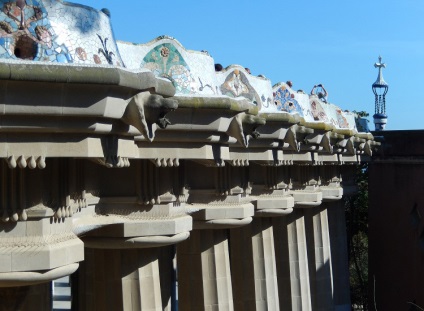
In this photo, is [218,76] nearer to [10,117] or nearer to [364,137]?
[10,117]

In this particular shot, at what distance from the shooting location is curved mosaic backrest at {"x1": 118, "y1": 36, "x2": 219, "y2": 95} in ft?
50.2

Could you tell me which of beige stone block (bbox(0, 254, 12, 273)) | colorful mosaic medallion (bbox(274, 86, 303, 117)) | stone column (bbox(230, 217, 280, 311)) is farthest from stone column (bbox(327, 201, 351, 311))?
beige stone block (bbox(0, 254, 12, 273))

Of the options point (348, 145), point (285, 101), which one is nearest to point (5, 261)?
point (285, 101)

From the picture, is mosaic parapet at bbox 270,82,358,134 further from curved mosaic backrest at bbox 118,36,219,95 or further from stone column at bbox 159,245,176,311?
curved mosaic backrest at bbox 118,36,219,95

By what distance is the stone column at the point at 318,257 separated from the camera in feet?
110

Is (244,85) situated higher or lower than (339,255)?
higher

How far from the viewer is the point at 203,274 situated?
1888 cm

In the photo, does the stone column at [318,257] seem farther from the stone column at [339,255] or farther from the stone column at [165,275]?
the stone column at [165,275]

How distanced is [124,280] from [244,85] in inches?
242

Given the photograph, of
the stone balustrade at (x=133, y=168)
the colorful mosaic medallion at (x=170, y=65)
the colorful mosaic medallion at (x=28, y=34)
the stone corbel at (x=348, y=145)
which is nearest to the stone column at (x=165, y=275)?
the stone balustrade at (x=133, y=168)

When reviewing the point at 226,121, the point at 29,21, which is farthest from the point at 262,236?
the point at 29,21

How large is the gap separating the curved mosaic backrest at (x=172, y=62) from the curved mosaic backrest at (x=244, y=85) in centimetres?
193

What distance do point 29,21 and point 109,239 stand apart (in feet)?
13.7

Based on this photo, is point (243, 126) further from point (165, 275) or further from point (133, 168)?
point (165, 275)
